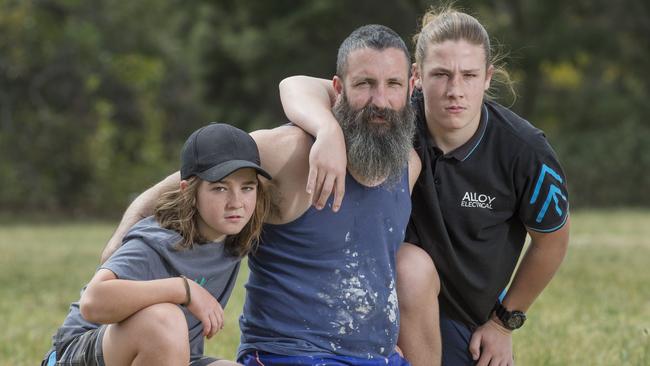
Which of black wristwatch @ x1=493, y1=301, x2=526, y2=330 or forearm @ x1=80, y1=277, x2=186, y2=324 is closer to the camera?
forearm @ x1=80, y1=277, x2=186, y2=324

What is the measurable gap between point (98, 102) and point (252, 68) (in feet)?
20.4

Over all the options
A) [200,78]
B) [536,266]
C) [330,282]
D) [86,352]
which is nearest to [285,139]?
[330,282]

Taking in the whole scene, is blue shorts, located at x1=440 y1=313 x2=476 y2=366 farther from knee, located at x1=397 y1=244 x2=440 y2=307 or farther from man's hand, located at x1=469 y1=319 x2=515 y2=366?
knee, located at x1=397 y1=244 x2=440 y2=307

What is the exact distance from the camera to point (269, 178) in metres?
4.12

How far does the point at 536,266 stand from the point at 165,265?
1806 millimetres

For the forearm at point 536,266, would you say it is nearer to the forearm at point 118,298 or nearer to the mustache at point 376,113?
the mustache at point 376,113

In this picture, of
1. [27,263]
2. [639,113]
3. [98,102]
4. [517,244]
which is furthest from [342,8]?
[517,244]

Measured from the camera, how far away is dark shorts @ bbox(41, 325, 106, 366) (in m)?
3.85

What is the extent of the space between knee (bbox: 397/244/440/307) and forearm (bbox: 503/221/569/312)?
55 cm

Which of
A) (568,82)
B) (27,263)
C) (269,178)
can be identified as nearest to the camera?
(269,178)

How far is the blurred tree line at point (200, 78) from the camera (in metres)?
23.4

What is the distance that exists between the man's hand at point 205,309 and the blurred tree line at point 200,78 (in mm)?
18154

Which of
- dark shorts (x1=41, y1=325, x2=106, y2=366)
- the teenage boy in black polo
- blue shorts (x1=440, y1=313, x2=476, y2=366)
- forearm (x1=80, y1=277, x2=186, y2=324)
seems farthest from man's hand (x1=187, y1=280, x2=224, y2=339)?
blue shorts (x1=440, y1=313, x2=476, y2=366)

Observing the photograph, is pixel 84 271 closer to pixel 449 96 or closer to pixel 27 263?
pixel 27 263
